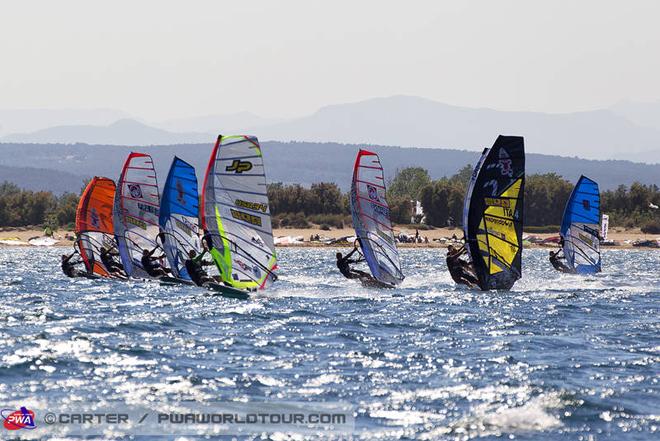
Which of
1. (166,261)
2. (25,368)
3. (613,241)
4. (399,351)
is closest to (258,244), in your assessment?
(166,261)

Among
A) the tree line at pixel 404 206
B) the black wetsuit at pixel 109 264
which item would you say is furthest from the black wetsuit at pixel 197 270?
the tree line at pixel 404 206

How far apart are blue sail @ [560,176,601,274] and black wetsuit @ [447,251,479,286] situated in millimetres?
12422

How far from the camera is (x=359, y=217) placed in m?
35.2

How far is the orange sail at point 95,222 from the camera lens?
4119 cm

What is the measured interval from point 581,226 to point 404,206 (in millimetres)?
74684

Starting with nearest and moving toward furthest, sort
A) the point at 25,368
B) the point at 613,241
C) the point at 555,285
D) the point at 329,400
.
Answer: the point at 329,400, the point at 25,368, the point at 555,285, the point at 613,241

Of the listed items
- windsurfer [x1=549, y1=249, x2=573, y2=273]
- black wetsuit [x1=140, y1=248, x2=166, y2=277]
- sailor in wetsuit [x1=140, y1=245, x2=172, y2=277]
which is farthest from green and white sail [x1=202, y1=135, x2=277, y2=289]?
windsurfer [x1=549, y1=249, x2=573, y2=273]

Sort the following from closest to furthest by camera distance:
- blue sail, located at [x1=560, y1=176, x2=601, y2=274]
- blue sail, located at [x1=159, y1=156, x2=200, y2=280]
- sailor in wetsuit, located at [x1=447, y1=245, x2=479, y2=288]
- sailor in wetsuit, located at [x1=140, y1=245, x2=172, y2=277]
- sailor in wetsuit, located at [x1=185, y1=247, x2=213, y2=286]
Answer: sailor in wetsuit, located at [x1=185, y1=247, x2=213, y2=286] < sailor in wetsuit, located at [x1=447, y1=245, x2=479, y2=288] < blue sail, located at [x1=159, y1=156, x2=200, y2=280] < sailor in wetsuit, located at [x1=140, y1=245, x2=172, y2=277] < blue sail, located at [x1=560, y1=176, x2=601, y2=274]

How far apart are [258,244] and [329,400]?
15749 millimetres

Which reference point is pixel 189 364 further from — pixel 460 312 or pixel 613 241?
pixel 613 241

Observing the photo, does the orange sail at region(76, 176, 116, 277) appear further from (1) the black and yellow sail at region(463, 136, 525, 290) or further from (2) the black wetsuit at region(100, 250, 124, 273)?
(1) the black and yellow sail at region(463, 136, 525, 290)

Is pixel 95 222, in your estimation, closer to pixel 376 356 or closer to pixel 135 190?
pixel 135 190

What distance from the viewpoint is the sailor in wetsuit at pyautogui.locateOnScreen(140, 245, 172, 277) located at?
38031 mm

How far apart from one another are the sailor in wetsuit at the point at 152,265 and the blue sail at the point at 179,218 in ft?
3.77
